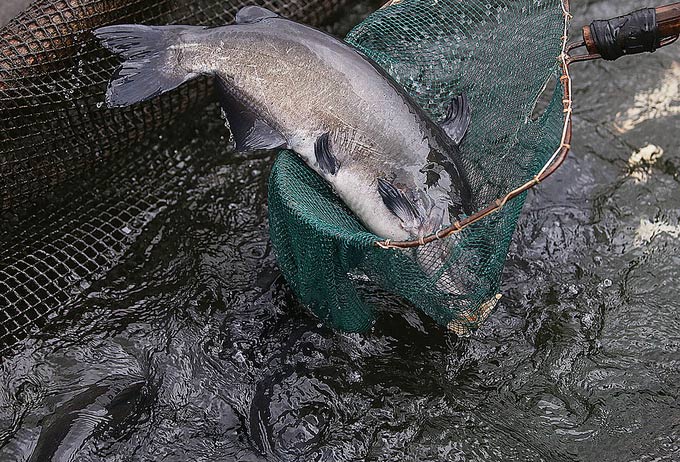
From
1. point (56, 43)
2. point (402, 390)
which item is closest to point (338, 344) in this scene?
point (402, 390)

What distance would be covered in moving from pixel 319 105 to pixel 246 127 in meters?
0.38

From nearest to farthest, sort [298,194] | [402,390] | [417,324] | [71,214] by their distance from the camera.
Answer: [298,194], [402,390], [417,324], [71,214]

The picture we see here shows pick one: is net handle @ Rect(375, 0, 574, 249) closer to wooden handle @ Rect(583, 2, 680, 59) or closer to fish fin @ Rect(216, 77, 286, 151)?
wooden handle @ Rect(583, 2, 680, 59)

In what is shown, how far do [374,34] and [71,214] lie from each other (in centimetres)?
208

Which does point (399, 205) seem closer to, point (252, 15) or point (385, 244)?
point (385, 244)

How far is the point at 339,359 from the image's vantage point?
13.3ft

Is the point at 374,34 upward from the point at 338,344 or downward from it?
upward

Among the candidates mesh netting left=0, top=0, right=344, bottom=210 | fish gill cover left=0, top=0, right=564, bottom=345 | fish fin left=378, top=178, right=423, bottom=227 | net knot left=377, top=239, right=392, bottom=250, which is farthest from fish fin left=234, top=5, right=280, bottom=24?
net knot left=377, top=239, right=392, bottom=250

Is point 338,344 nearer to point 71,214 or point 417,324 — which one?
point 417,324

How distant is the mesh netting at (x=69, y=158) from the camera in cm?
421

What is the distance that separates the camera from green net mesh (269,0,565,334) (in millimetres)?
3582

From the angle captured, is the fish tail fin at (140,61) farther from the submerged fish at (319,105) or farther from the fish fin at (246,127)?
the fish fin at (246,127)

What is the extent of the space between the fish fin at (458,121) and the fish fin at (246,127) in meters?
0.87

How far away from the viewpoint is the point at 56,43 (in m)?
4.31
